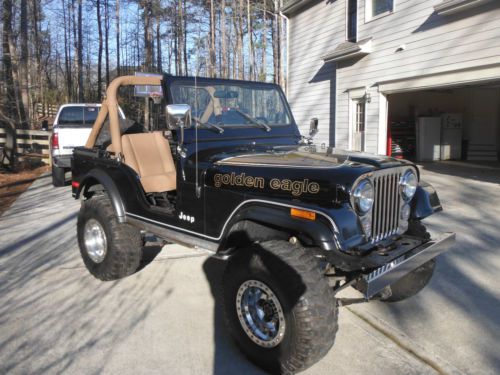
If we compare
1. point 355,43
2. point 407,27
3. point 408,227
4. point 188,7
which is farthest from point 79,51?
point 408,227

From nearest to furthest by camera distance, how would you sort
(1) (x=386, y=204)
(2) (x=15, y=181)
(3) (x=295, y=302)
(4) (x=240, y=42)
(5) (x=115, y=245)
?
(3) (x=295, y=302) → (1) (x=386, y=204) → (5) (x=115, y=245) → (2) (x=15, y=181) → (4) (x=240, y=42)

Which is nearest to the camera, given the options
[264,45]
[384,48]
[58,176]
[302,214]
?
[302,214]

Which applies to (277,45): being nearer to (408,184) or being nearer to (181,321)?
(408,184)

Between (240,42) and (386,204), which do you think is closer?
(386,204)

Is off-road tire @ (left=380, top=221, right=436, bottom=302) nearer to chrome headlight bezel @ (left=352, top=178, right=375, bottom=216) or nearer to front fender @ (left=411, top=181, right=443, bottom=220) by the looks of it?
front fender @ (left=411, top=181, right=443, bottom=220)

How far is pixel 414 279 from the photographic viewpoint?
366 cm

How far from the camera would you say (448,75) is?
9258mm

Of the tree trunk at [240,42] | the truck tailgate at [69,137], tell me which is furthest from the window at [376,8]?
the tree trunk at [240,42]

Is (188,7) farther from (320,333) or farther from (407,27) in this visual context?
(320,333)

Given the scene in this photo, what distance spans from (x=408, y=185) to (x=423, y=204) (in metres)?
0.34

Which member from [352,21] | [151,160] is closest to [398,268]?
[151,160]

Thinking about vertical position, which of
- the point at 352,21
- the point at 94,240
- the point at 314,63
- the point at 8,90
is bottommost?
the point at 94,240

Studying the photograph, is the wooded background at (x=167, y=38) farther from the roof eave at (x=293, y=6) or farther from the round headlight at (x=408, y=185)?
the round headlight at (x=408, y=185)

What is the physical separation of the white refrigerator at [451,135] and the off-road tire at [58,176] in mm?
12191
